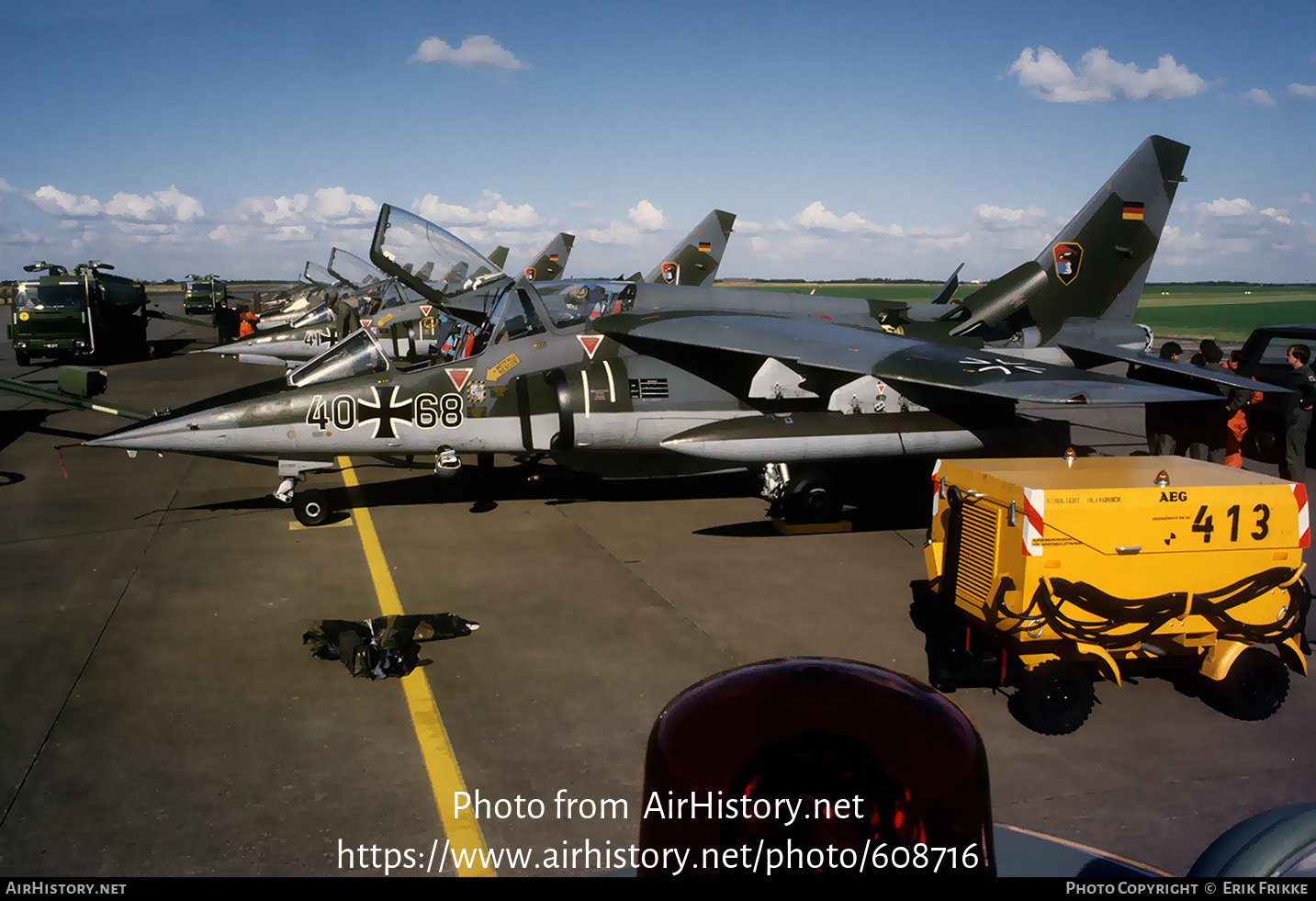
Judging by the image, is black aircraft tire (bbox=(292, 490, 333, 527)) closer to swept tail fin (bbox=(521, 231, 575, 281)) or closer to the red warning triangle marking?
the red warning triangle marking

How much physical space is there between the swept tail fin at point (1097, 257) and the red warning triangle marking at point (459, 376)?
816 cm

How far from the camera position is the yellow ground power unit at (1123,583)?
535cm

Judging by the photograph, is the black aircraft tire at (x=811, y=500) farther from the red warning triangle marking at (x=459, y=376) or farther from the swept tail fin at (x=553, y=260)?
the swept tail fin at (x=553, y=260)

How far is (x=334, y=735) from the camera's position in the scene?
18.3 ft

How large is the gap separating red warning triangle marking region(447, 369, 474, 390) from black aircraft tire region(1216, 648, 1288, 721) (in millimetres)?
8417

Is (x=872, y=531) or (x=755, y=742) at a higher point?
(x=755, y=742)

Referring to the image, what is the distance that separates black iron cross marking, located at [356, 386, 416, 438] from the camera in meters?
10.1

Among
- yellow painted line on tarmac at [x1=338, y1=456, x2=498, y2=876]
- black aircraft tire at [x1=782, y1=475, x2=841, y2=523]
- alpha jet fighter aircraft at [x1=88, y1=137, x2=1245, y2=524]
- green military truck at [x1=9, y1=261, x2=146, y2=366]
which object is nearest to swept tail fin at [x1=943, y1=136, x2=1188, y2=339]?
alpha jet fighter aircraft at [x1=88, y1=137, x2=1245, y2=524]

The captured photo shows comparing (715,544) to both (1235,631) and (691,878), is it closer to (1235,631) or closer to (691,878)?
(1235,631)

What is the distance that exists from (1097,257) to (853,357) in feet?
22.3

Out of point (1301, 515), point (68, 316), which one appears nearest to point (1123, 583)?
point (1301, 515)

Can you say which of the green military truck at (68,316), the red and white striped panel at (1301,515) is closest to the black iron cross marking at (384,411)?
the red and white striped panel at (1301,515)

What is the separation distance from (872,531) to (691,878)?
8.78 m

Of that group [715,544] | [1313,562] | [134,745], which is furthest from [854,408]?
[134,745]
